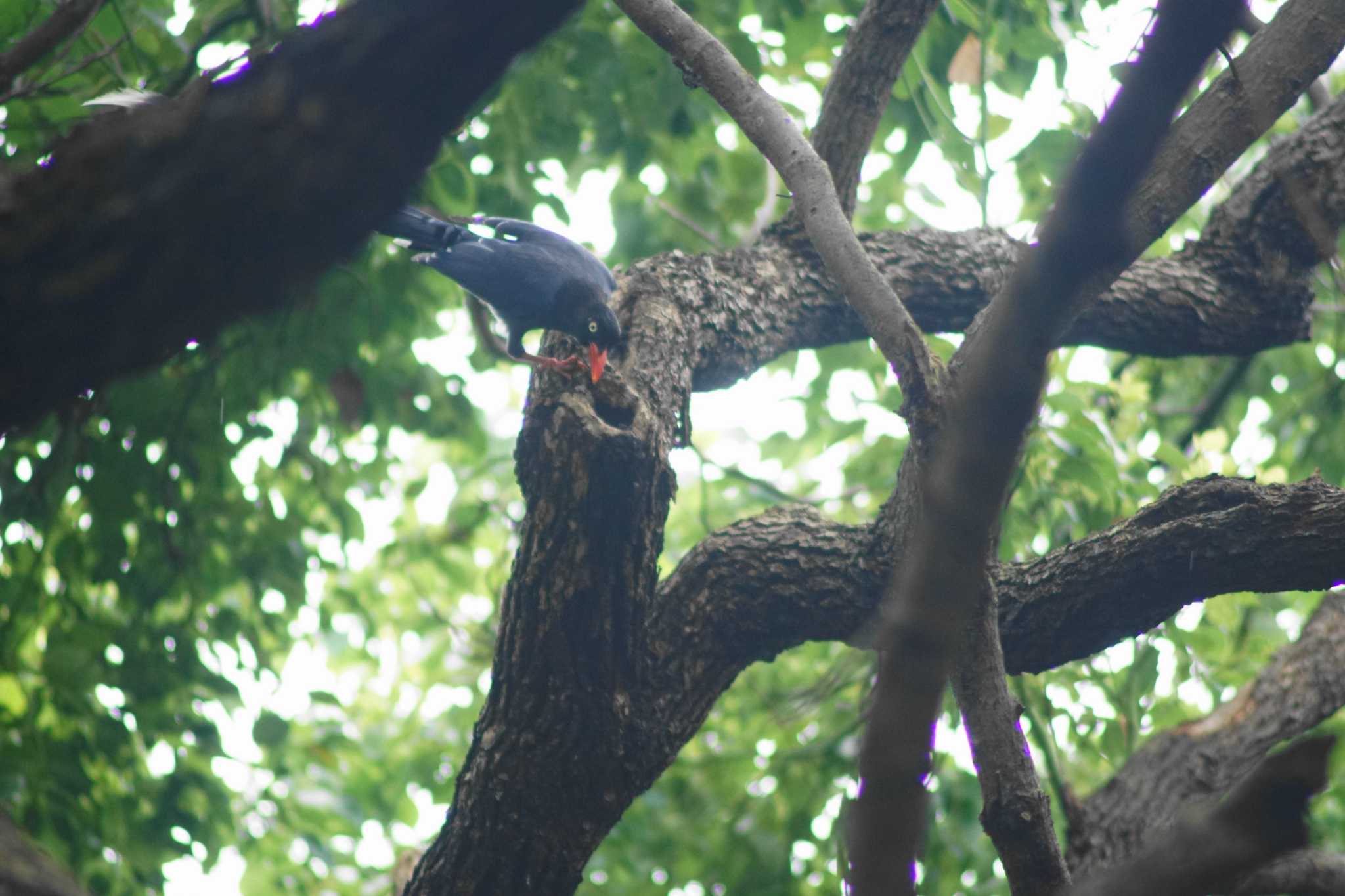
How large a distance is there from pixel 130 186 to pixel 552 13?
536 mm

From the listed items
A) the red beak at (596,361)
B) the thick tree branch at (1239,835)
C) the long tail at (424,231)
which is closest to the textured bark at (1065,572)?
the red beak at (596,361)

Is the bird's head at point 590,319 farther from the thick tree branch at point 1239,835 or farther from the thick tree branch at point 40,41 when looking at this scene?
the thick tree branch at point 1239,835

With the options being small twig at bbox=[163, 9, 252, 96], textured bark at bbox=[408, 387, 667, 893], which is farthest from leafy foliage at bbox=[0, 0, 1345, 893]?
textured bark at bbox=[408, 387, 667, 893]

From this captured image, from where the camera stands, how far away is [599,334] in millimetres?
3518

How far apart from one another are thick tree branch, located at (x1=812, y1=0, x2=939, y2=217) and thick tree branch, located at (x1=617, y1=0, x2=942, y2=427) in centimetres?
93

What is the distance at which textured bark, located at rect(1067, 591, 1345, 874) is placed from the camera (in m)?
3.77

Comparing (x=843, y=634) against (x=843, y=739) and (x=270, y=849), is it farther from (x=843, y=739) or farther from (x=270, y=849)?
(x=270, y=849)

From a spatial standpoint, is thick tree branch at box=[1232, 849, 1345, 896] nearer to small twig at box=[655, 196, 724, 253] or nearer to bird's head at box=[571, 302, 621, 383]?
bird's head at box=[571, 302, 621, 383]

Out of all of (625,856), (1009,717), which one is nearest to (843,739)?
(625,856)

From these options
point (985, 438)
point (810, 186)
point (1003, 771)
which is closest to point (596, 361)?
point (810, 186)

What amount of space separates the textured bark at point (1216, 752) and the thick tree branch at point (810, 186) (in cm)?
218

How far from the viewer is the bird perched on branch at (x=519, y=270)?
13.3 feet

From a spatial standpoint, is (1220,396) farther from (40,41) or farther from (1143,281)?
(40,41)

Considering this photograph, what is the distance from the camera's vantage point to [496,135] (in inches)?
182
